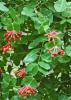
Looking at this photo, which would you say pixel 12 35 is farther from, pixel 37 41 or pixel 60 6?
pixel 60 6

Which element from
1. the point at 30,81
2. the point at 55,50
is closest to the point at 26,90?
the point at 30,81

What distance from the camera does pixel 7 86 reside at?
146 cm

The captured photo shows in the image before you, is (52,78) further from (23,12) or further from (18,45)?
(23,12)

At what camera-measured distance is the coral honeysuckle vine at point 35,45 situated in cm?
134

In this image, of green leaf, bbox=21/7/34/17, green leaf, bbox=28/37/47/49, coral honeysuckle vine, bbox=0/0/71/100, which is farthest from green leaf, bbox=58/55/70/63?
green leaf, bbox=21/7/34/17

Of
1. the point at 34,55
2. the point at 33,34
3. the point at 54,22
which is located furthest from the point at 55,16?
the point at 34,55

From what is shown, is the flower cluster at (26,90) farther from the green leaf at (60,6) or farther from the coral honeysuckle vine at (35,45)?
the green leaf at (60,6)

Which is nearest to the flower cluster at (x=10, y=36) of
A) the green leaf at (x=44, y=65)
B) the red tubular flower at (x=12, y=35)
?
the red tubular flower at (x=12, y=35)

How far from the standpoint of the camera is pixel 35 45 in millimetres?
1398

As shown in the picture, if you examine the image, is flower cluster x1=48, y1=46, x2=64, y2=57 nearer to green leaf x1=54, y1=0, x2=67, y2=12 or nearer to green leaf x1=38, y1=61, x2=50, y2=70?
green leaf x1=38, y1=61, x2=50, y2=70

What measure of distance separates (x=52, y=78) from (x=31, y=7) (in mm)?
461

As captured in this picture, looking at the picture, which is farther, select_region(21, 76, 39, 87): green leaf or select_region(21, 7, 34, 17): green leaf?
select_region(21, 7, 34, 17): green leaf

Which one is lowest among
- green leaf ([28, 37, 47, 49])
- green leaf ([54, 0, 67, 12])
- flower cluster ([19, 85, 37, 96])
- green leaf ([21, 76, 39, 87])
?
flower cluster ([19, 85, 37, 96])

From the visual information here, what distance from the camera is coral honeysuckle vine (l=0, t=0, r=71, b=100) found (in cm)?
134
